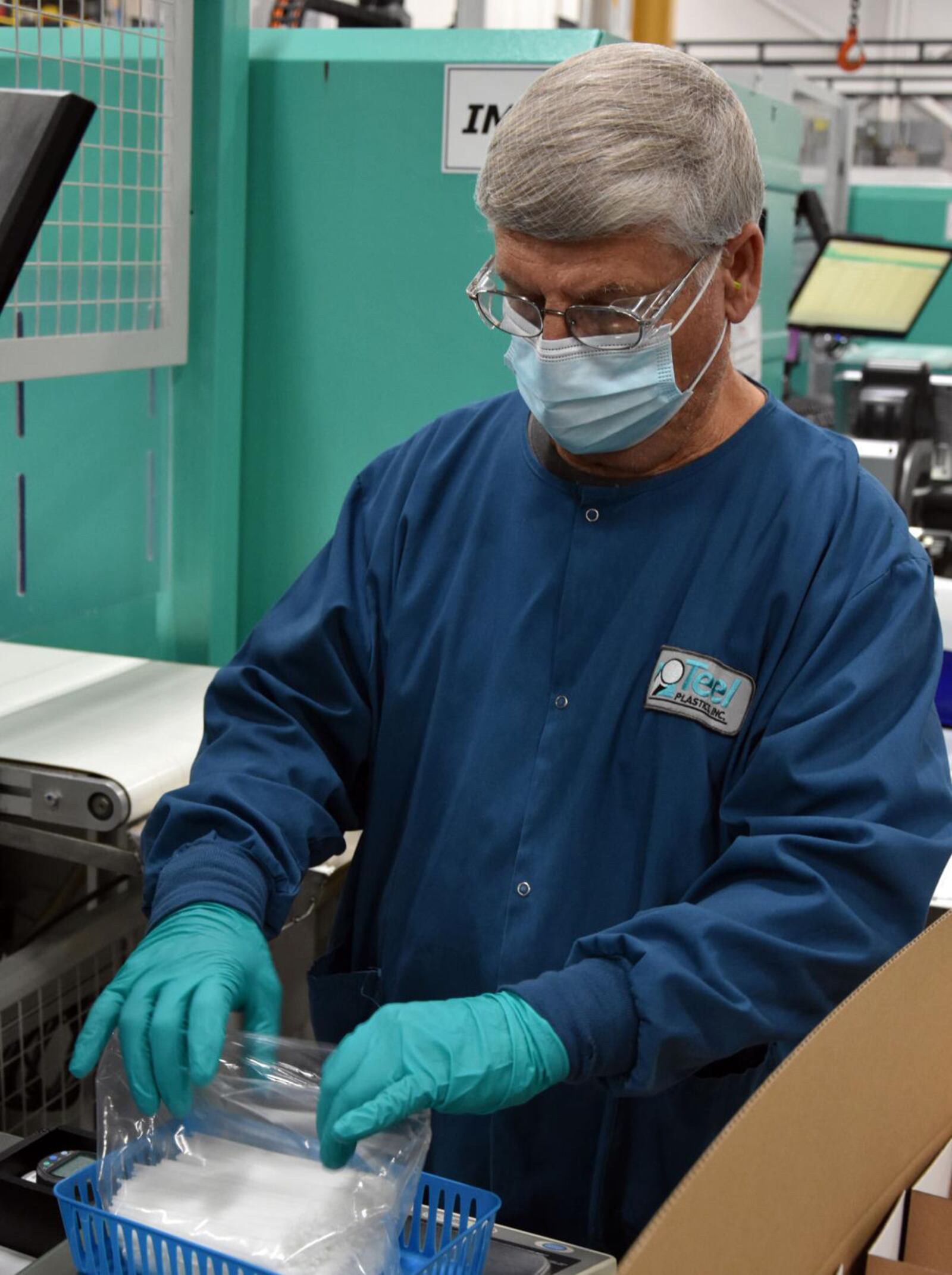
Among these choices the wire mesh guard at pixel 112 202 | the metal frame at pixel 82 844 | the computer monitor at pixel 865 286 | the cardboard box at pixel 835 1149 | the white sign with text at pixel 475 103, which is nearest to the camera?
the cardboard box at pixel 835 1149

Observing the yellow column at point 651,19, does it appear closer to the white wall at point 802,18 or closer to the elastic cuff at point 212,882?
the elastic cuff at point 212,882

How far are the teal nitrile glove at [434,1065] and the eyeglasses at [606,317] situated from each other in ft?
1.65

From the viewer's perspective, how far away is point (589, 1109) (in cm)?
115

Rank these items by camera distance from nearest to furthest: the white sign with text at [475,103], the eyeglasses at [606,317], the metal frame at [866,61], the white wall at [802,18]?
the eyeglasses at [606,317], the white sign with text at [475,103], the metal frame at [866,61], the white wall at [802,18]

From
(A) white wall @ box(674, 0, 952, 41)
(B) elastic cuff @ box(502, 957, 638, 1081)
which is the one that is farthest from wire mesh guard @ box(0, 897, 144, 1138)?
(A) white wall @ box(674, 0, 952, 41)

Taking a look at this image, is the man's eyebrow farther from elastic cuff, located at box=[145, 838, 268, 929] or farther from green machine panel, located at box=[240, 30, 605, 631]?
green machine panel, located at box=[240, 30, 605, 631]

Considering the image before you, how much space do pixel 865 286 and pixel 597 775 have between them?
2.42 m

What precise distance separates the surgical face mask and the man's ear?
0.02 m

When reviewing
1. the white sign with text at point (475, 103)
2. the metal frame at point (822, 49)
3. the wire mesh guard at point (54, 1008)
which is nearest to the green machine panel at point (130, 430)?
the white sign with text at point (475, 103)

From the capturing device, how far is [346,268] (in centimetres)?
198

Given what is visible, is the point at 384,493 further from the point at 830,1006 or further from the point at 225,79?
the point at 225,79

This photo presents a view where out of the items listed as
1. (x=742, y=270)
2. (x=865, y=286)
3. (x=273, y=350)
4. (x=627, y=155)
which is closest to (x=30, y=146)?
(x=627, y=155)

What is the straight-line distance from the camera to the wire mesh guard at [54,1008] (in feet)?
4.90

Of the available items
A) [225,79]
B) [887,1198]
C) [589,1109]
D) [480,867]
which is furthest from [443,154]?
[887,1198]
